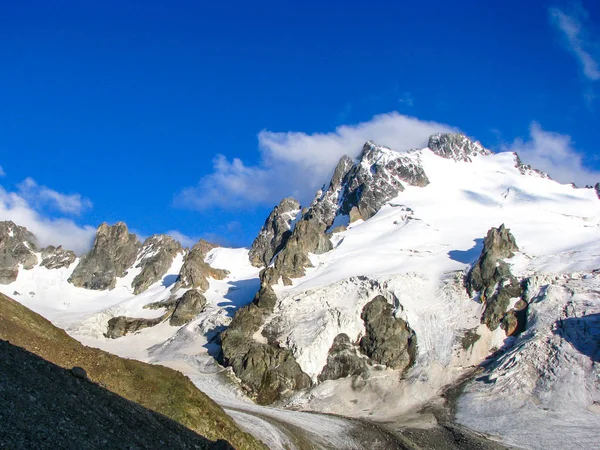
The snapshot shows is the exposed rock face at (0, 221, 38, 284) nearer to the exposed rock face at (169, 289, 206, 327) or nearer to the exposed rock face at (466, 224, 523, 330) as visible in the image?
the exposed rock face at (169, 289, 206, 327)

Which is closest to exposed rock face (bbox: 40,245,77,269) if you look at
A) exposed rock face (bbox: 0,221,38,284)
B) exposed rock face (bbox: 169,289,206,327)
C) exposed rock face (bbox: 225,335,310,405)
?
exposed rock face (bbox: 0,221,38,284)

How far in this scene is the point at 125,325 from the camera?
147375mm

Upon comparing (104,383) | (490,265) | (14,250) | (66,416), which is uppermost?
(490,265)

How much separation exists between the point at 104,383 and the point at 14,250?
583ft

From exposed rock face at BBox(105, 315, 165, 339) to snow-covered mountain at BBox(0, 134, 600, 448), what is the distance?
535 mm

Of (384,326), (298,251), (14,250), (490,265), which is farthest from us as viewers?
(14,250)

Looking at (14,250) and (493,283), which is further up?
(493,283)

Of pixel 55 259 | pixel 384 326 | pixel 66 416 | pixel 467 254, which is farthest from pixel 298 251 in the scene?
pixel 66 416

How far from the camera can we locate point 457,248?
166750 millimetres

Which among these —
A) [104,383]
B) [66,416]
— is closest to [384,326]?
[104,383]

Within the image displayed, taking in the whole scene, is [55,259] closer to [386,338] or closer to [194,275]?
[194,275]

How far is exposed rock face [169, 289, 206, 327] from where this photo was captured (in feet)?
478

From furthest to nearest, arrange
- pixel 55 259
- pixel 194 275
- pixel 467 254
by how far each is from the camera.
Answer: pixel 55 259 → pixel 194 275 → pixel 467 254

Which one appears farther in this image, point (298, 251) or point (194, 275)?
point (194, 275)
